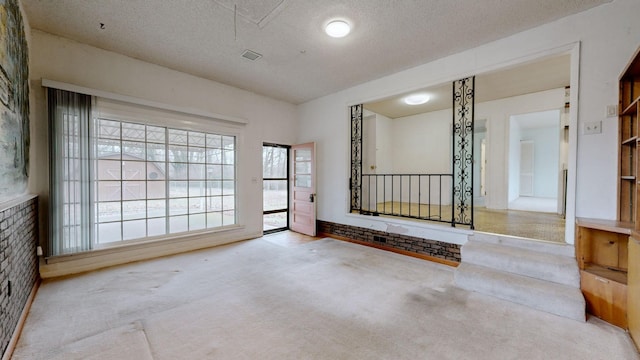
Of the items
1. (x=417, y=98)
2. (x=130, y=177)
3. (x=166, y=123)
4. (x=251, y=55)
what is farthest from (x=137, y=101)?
(x=417, y=98)

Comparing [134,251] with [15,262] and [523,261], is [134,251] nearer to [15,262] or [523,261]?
[15,262]

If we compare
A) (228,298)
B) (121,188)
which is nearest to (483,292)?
(228,298)

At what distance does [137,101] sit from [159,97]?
356 millimetres

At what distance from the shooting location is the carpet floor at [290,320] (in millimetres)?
1775

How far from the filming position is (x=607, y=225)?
2.24m

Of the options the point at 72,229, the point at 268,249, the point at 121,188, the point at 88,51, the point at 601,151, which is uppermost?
the point at 88,51

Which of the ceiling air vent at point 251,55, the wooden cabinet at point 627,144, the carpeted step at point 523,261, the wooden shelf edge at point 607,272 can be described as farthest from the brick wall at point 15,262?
the wooden cabinet at point 627,144

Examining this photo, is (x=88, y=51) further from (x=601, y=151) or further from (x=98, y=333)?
(x=601, y=151)

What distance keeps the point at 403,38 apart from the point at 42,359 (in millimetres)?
4538

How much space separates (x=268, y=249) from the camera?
4.30 meters

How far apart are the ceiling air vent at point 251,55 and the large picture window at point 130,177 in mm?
1518

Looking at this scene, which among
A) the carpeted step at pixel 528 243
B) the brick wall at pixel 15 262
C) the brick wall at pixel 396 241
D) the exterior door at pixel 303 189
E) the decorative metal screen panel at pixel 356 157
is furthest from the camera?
the exterior door at pixel 303 189

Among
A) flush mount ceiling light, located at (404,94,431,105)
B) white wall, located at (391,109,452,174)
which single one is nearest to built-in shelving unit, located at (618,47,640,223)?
flush mount ceiling light, located at (404,94,431,105)

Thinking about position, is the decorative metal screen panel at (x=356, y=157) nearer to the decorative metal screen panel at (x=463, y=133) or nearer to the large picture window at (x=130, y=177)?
the decorative metal screen panel at (x=463, y=133)
